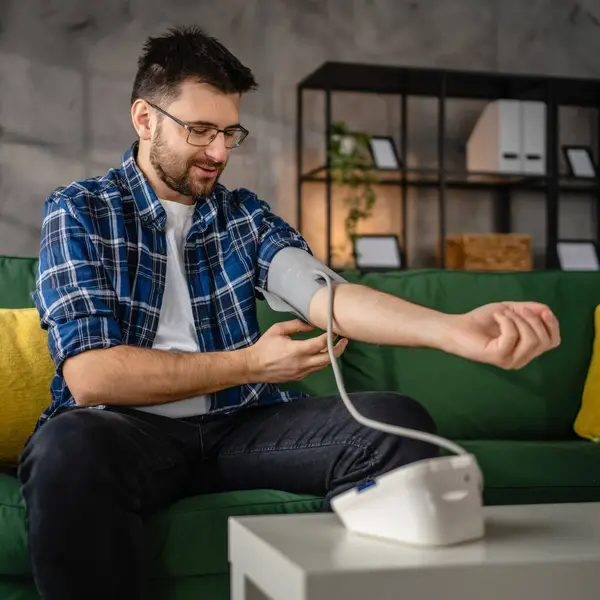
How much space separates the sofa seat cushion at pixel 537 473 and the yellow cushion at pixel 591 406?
0.24 meters

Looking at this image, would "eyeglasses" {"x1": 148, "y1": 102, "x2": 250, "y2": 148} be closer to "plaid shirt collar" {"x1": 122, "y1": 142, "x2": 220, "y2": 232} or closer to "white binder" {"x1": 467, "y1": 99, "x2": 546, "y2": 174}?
"plaid shirt collar" {"x1": 122, "y1": 142, "x2": 220, "y2": 232}

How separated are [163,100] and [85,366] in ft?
1.88

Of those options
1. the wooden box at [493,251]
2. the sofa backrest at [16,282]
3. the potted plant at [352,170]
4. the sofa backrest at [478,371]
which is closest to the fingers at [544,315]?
the sofa backrest at [478,371]

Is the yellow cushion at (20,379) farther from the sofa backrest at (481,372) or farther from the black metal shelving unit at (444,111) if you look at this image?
the black metal shelving unit at (444,111)

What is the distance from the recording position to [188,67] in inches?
69.6

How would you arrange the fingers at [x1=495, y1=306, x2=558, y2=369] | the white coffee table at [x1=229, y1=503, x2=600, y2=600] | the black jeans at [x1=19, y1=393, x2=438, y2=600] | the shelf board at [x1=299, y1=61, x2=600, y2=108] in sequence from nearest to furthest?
the white coffee table at [x1=229, y1=503, x2=600, y2=600] < the fingers at [x1=495, y1=306, x2=558, y2=369] < the black jeans at [x1=19, y1=393, x2=438, y2=600] < the shelf board at [x1=299, y1=61, x2=600, y2=108]

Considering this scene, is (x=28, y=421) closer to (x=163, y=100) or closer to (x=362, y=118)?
(x=163, y=100)

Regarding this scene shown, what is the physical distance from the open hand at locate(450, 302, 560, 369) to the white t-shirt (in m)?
0.66

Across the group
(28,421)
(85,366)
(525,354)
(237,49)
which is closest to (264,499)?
(85,366)

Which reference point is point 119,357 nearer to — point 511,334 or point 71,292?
point 71,292

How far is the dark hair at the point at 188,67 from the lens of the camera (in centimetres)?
177

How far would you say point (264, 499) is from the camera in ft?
5.07

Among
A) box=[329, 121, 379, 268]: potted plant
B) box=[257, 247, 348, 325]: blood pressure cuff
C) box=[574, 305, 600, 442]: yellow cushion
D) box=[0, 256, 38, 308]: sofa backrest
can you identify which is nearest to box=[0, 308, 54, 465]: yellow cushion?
box=[0, 256, 38, 308]: sofa backrest

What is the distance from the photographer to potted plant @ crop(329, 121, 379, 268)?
13.9 feet
